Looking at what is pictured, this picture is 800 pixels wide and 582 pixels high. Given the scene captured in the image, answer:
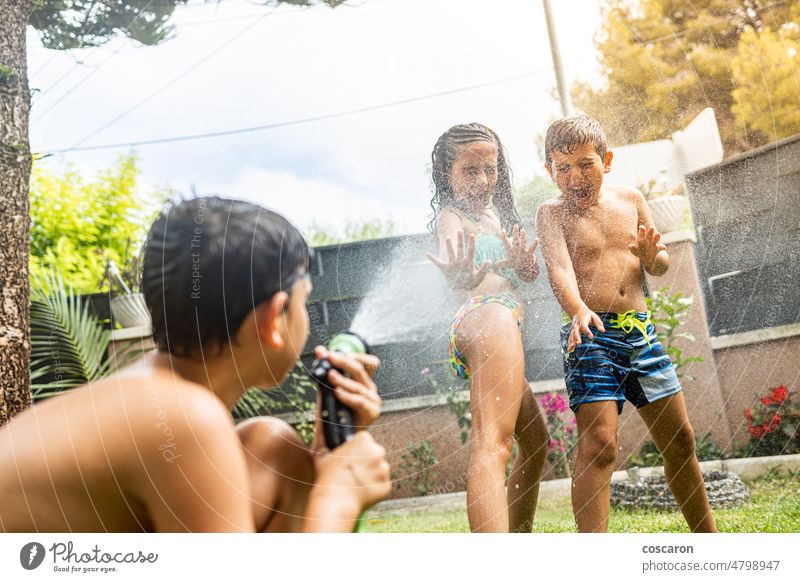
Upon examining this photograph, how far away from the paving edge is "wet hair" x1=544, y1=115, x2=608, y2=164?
690 mm

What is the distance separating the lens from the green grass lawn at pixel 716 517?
68.1 inches

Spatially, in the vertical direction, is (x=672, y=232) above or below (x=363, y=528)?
above

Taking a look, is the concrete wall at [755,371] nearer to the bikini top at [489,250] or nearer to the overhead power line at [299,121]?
the bikini top at [489,250]

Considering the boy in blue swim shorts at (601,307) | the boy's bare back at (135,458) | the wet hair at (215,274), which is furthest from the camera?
the boy in blue swim shorts at (601,307)

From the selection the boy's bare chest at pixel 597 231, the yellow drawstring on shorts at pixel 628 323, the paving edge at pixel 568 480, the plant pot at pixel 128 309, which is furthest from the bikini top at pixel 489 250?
the plant pot at pixel 128 309

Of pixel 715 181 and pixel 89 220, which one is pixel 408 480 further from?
pixel 89 220

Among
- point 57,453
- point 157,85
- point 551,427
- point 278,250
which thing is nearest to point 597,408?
point 551,427

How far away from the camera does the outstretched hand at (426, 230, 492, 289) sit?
5.53ft

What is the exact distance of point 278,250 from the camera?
1.55m

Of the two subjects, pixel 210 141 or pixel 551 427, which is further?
pixel 210 141

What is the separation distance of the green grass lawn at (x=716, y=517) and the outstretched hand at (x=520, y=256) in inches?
20.2

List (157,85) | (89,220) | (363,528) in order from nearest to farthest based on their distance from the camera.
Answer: (363,528) < (157,85) < (89,220)

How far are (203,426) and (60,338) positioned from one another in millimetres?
957
